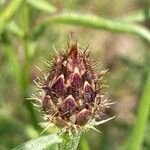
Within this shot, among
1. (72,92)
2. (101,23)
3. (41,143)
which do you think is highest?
(101,23)

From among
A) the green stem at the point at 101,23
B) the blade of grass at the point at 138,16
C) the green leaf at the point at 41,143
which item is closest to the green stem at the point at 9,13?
the green stem at the point at 101,23

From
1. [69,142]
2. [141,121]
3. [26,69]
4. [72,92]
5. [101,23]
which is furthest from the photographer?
[26,69]

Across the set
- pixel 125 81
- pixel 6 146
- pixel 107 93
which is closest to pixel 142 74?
pixel 125 81

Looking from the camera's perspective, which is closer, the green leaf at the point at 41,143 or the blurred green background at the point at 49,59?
the green leaf at the point at 41,143

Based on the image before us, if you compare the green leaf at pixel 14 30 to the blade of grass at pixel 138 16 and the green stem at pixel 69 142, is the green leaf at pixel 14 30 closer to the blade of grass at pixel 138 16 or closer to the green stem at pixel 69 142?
the blade of grass at pixel 138 16

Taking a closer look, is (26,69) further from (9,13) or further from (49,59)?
(49,59)

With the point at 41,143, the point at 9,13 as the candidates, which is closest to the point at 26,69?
the point at 9,13

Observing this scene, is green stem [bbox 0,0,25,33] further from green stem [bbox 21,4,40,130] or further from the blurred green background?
green stem [bbox 21,4,40,130]
